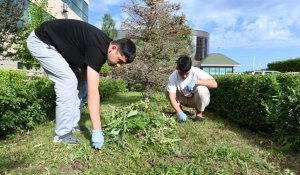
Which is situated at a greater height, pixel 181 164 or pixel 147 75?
pixel 147 75

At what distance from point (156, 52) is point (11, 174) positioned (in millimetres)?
6848

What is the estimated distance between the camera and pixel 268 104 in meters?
4.50

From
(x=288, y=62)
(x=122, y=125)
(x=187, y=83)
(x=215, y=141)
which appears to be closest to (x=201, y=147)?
(x=215, y=141)

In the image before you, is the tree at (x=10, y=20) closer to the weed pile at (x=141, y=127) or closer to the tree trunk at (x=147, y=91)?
the tree trunk at (x=147, y=91)

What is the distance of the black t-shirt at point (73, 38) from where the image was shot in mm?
3656

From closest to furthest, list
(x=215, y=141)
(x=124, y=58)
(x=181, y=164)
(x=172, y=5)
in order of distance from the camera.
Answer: (x=181, y=164)
(x=124, y=58)
(x=215, y=141)
(x=172, y=5)

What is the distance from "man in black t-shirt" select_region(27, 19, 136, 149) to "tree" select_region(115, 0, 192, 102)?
5.31 m

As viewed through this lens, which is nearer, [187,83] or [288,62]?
[187,83]

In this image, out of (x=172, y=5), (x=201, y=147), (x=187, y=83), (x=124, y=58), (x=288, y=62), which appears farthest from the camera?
(x=288, y=62)

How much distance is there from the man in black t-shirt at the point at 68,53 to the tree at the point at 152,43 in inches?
209

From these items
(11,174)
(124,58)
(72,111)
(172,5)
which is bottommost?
(11,174)

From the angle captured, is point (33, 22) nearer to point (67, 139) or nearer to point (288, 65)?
point (67, 139)

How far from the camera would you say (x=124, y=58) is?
3572mm

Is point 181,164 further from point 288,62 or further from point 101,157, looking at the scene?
point 288,62
